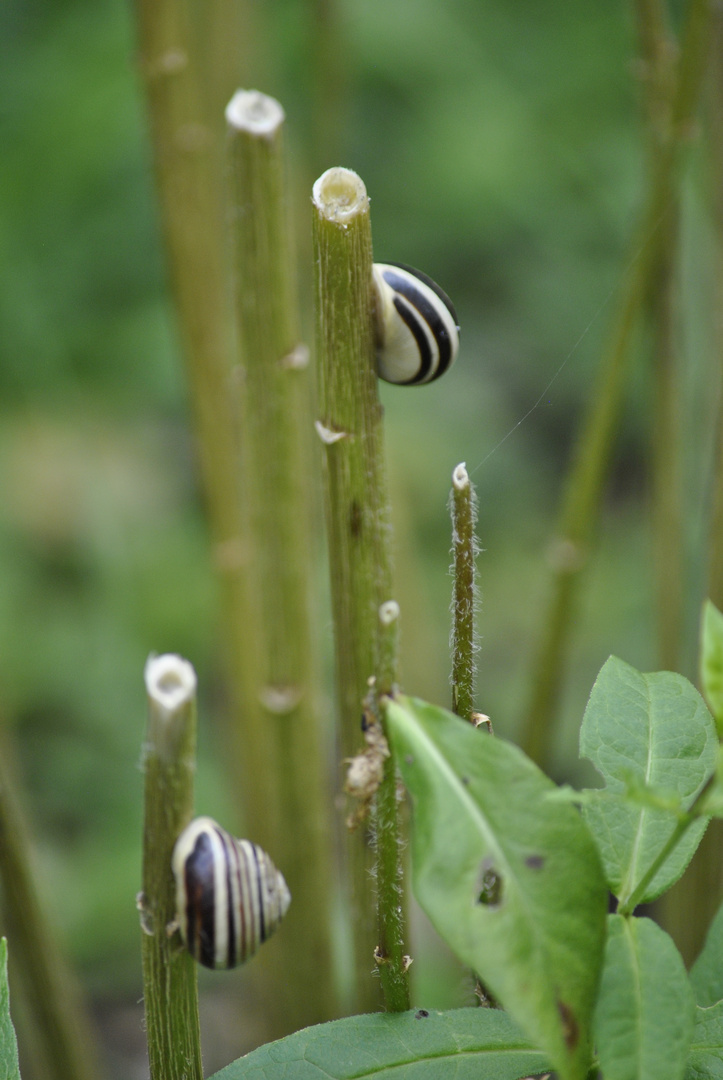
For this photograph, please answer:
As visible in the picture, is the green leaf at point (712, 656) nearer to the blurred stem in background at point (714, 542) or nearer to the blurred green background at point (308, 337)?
the blurred stem in background at point (714, 542)

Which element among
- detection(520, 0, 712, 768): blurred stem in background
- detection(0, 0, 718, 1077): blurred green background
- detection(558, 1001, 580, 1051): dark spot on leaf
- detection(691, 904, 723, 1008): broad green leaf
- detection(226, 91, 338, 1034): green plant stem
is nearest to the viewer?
detection(558, 1001, 580, 1051): dark spot on leaf

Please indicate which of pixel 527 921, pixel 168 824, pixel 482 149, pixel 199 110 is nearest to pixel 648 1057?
pixel 527 921

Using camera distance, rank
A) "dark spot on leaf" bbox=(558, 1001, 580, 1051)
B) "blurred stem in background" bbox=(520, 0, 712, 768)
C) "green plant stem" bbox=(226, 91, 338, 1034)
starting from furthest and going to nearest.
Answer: "blurred stem in background" bbox=(520, 0, 712, 768), "green plant stem" bbox=(226, 91, 338, 1034), "dark spot on leaf" bbox=(558, 1001, 580, 1051)

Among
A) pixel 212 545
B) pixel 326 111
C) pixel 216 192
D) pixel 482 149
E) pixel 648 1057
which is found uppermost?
pixel 482 149

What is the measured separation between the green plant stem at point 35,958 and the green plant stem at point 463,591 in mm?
267

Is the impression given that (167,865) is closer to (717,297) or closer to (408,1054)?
(408,1054)

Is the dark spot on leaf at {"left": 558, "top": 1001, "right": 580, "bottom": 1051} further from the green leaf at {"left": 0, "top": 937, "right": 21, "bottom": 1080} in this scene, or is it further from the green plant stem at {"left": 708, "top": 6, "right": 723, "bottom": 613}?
the green plant stem at {"left": 708, "top": 6, "right": 723, "bottom": 613}

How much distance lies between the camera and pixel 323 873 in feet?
2.36

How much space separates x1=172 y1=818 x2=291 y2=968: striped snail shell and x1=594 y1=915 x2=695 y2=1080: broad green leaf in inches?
6.1

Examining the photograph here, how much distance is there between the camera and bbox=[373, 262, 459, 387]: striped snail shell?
17.8 inches

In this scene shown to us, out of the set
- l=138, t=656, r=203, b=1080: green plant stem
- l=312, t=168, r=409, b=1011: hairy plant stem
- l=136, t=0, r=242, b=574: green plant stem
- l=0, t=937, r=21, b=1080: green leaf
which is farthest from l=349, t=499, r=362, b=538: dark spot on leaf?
l=136, t=0, r=242, b=574: green plant stem

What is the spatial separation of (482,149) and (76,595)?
117cm

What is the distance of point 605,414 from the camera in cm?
84

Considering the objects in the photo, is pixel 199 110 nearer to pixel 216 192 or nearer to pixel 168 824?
pixel 216 192
